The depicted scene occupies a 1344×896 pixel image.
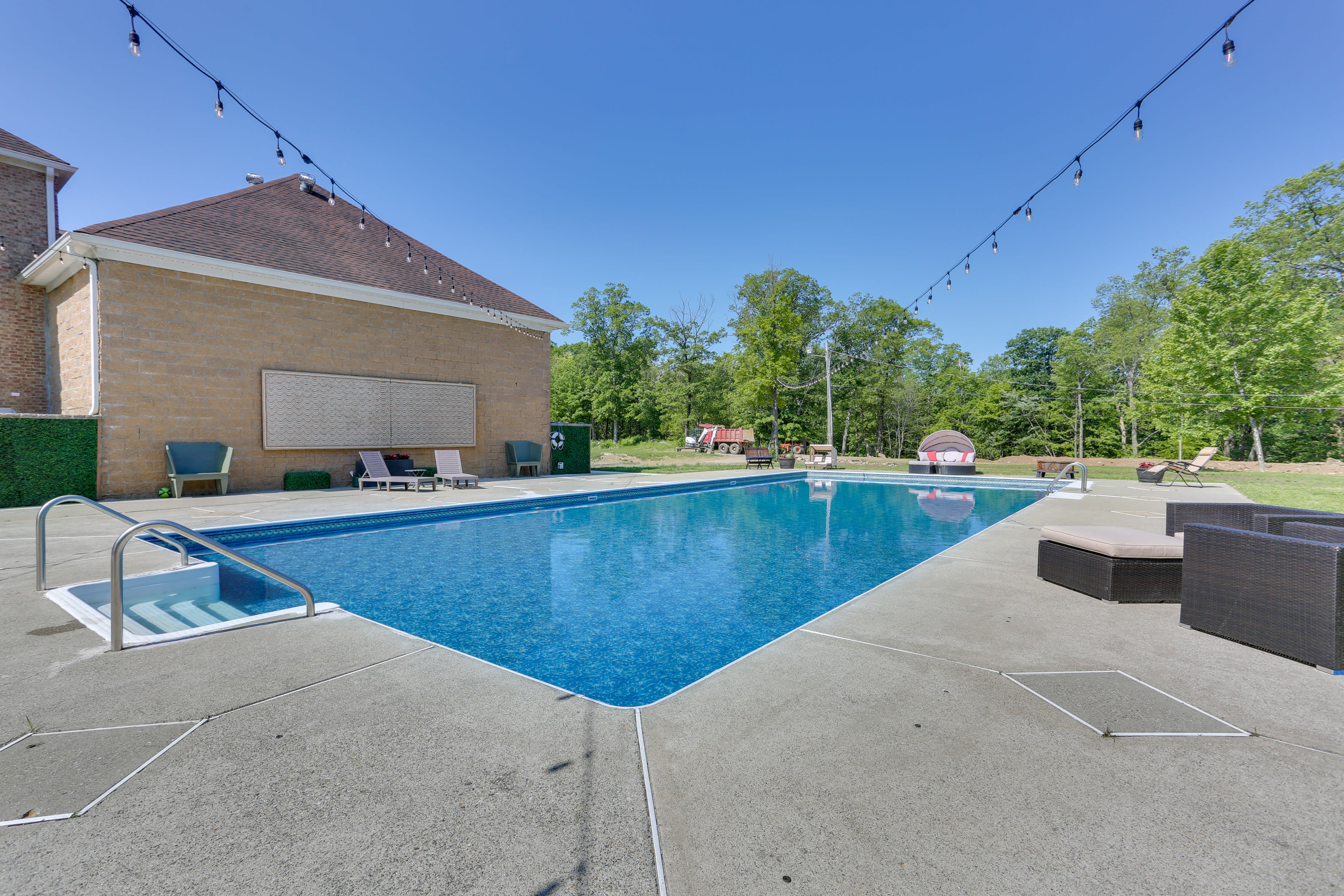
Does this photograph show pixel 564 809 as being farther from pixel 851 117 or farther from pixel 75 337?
pixel 851 117

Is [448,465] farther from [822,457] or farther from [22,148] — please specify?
[822,457]

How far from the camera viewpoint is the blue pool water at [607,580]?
11.3ft

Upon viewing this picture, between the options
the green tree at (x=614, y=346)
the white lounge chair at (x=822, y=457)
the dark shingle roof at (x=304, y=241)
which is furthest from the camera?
the green tree at (x=614, y=346)

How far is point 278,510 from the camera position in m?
7.66

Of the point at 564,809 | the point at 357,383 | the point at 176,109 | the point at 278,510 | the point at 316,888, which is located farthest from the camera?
the point at 357,383

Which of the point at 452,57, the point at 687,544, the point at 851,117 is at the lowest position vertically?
the point at 687,544

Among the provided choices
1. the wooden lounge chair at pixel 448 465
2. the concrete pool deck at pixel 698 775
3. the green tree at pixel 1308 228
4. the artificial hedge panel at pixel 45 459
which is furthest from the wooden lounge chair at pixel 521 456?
the green tree at pixel 1308 228

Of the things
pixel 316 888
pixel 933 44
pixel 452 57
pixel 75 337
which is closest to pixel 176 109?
pixel 75 337

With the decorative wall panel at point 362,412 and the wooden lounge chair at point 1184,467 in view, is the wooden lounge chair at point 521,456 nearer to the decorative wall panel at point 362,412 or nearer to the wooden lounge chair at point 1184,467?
the decorative wall panel at point 362,412

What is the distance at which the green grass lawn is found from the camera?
864 cm

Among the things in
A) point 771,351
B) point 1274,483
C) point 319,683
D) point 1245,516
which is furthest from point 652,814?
point 771,351

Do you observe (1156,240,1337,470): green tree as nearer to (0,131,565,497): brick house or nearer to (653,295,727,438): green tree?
(653,295,727,438): green tree

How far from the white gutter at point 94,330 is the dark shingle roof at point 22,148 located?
4967 millimetres

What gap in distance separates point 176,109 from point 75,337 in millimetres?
4545
